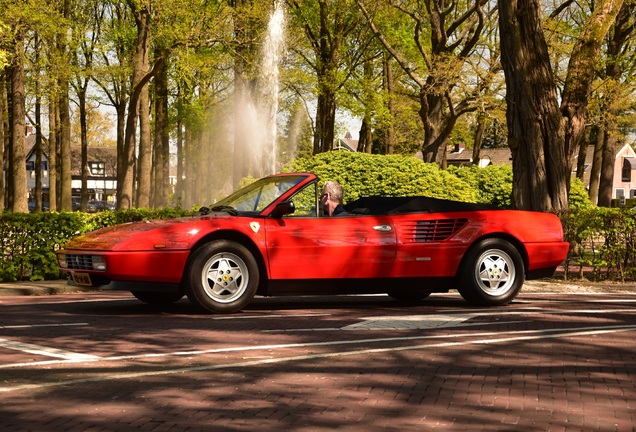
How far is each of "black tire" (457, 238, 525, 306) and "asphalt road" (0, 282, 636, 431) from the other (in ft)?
1.08

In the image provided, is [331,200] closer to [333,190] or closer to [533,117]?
[333,190]

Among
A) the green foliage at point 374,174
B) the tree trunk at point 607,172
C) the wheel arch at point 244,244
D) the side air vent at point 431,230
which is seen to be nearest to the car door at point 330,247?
the wheel arch at point 244,244

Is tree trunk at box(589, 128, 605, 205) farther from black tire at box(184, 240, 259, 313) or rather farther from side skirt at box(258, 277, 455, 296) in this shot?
black tire at box(184, 240, 259, 313)

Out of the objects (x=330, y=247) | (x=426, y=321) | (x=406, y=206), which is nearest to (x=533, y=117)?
(x=406, y=206)

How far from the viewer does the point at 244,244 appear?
1066cm

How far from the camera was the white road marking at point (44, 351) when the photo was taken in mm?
7378

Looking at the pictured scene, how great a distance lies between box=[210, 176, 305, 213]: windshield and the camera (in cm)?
1114

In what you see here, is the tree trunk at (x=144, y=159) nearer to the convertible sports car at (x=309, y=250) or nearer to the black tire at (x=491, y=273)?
the convertible sports car at (x=309, y=250)

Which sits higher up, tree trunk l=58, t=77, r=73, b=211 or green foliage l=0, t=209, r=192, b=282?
tree trunk l=58, t=77, r=73, b=211

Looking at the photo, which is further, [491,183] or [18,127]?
[18,127]

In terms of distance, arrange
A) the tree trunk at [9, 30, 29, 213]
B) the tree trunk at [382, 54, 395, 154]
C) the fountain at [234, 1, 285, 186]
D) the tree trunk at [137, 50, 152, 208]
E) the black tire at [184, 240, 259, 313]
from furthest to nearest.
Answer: the tree trunk at [382, 54, 395, 154], the fountain at [234, 1, 285, 186], the tree trunk at [137, 50, 152, 208], the tree trunk at [9, 30, 29, 213], the black tire at [184, 240, 259, 313]

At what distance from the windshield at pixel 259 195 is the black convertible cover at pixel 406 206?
908 millimetres

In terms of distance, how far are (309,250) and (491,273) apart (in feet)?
7.73

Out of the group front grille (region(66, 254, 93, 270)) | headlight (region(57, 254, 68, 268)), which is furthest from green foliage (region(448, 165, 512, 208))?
front grille (region(66, 254, 93, 270))
